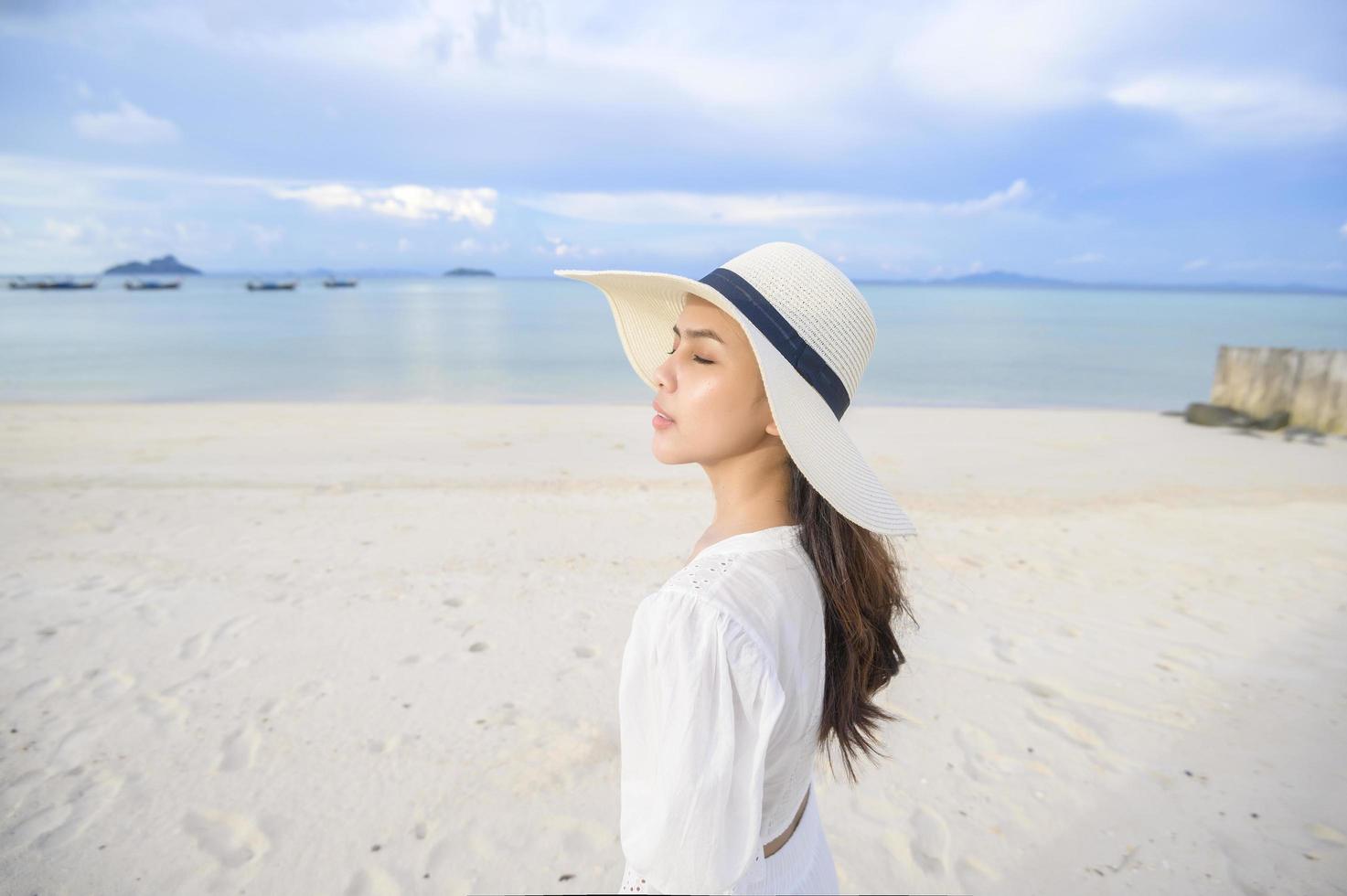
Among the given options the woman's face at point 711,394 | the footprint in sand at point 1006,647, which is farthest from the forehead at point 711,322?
the footprint in sand at point 1006,647

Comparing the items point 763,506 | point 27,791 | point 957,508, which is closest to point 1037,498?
point 957,508

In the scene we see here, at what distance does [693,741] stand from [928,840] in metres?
2.40

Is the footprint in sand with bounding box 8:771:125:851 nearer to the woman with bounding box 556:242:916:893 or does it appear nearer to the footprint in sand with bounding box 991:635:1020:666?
the woman with bounding box 556:242:916:893

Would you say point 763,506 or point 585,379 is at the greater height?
point 763,506

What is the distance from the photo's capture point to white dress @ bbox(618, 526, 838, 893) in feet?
3.21

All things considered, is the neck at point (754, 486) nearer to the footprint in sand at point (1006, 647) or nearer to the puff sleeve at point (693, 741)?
the puff sleeve at point (693, 741)

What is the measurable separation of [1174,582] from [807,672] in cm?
537

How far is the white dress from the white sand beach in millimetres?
1964

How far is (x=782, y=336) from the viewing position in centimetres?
127

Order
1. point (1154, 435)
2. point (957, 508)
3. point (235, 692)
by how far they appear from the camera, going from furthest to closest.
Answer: point (1154, 435)
point (957, 508)
point (235, 692)

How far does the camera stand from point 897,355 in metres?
26.8

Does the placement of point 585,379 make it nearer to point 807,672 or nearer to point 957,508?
point 957,508

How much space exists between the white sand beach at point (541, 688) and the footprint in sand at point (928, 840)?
0.01 meters

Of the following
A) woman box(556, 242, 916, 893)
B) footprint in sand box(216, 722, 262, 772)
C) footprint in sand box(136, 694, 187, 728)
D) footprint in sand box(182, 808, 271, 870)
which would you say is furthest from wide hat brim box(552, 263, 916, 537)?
footprint in sand box(136, 694, 187, 728)
